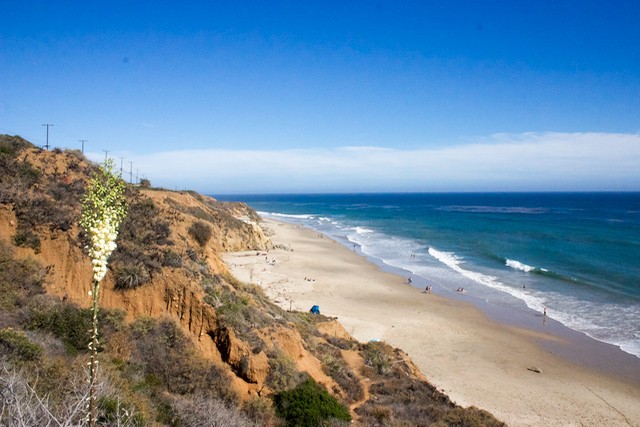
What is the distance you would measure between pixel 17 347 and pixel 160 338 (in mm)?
3866

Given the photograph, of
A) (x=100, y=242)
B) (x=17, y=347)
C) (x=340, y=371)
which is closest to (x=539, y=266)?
(x=340, y=371)

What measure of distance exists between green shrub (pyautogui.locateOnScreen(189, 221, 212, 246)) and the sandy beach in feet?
27.0

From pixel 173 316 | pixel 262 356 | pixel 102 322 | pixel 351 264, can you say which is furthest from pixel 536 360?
pixel 351 264

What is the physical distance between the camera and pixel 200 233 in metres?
18.7

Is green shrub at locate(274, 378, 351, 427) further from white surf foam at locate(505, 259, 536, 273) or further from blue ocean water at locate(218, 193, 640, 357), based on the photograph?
white surf foam at locate(505, 259, 536, 273)

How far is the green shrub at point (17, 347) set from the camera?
8039mm

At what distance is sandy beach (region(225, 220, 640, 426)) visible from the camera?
16.3 metres

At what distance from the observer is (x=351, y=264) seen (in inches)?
1658

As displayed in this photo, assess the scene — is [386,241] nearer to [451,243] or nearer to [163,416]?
[451,243]

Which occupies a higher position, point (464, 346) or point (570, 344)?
point (570, 344)

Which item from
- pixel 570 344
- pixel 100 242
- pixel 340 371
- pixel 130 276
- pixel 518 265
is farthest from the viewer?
pixel 518 265

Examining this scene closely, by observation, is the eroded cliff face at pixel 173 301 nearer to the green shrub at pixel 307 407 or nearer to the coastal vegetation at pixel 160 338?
the coastal vegetation at pixel 160 338

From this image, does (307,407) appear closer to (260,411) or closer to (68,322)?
(260,411)

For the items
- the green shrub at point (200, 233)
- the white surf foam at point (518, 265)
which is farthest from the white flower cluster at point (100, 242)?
the white surf foam at point (518, 265)
